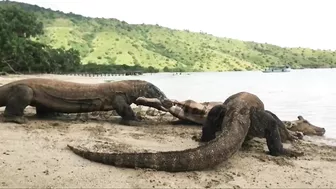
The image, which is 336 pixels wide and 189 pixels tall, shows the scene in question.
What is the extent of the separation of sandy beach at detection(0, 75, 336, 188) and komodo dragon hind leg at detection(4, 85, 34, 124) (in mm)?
232

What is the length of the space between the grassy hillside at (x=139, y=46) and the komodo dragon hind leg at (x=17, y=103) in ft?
382

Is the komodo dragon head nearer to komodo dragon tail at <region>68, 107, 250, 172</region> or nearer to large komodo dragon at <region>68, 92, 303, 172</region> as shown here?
large komodo dragon at <region>68, 92, 303, 172</region>

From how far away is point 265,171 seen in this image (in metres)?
6.77

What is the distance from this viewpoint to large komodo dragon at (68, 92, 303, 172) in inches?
243

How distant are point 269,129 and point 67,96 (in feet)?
17.2

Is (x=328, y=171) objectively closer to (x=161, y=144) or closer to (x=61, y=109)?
(x=161, y=144)

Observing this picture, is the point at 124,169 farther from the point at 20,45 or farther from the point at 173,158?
the point at 20,45

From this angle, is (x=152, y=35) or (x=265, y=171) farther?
(x=152, y=35)

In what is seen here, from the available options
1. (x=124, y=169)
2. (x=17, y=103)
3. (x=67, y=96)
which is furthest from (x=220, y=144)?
(x=17, y=103)

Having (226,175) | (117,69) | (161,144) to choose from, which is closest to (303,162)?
(226,175)

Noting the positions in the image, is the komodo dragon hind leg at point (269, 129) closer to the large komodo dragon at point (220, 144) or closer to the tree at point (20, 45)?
the large komodo dragon at point (220, 144)

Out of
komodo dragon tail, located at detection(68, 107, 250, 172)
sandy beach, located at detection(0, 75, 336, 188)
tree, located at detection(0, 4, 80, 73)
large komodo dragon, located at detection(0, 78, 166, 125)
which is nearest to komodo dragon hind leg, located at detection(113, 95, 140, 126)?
large komodo dragon, located at detection(0, 78, 166, 125)

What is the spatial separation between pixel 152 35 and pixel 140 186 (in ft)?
602

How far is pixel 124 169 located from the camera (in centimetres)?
613
